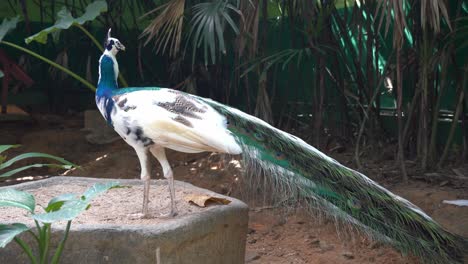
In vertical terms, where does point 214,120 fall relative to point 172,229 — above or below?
above

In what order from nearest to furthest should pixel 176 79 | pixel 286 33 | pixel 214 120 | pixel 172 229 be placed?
pixel 172 229
pixel 214 120
pixel 286 33
pixel 176 79

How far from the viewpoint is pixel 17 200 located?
2617mm

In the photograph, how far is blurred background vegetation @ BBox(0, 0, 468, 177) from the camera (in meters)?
4.80

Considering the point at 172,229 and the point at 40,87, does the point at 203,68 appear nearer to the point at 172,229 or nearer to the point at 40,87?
the point at 40,87

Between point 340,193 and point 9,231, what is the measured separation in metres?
1.59

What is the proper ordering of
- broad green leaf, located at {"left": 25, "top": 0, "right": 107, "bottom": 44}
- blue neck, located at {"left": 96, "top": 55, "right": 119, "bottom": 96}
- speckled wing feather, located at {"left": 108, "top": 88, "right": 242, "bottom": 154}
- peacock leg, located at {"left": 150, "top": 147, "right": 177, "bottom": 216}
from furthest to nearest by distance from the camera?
broad green leaf, located at {"left": 25, "top": 0, "right": 107, "bottom": 44}, blue neck, located at {"left": 96, "top": 55, "right": 119, "bottom": 96}, peacock leg, located at {"left": 150, "top": 147, "right": 177, "bottom": 216}, speckled wing feather, located at {"left": 108, "top": 88, "right": 242, "bottom": 154}

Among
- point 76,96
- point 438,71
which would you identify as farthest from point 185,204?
point 76,96

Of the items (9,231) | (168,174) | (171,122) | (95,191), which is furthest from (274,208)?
(9,231)

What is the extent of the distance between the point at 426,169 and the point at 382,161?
50 centimetres

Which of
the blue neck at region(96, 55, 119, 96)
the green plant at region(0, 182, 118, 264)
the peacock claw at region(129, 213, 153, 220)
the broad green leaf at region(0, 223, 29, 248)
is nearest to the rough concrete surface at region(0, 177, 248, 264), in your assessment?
the green plant at region(0, 182, 118, 264)

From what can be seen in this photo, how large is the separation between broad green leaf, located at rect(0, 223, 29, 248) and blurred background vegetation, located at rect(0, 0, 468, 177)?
224cm

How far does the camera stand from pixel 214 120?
311 cm

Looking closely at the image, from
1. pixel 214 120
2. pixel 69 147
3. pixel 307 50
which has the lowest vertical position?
pixel 69 147

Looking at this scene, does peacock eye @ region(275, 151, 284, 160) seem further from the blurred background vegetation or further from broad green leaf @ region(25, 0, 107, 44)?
broad green leaf @ region(25, 0, 107, 44)
